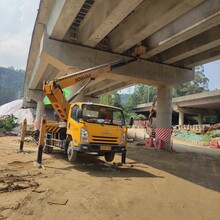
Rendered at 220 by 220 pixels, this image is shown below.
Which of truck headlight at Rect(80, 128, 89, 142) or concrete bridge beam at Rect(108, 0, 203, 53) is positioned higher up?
concrete bridge beam at Rect(108, 0, 203, 53)

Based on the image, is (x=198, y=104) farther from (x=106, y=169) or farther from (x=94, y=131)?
(x=94, y=131)

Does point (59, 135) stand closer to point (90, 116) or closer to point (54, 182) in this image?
point (90, 116)

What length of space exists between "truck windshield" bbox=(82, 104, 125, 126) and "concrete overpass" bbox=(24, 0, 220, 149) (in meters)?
4.24

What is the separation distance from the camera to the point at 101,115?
33.5ft

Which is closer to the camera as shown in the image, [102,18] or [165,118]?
[102,18]

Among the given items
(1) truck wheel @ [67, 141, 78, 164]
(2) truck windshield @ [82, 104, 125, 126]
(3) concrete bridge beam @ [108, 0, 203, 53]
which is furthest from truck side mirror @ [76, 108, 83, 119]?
(3) concrete bridge beam @ [108, 0, 203, 53]

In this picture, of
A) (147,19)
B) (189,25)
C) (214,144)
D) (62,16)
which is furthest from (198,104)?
(62,16)

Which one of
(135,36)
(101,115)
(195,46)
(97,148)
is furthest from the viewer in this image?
(195,46)

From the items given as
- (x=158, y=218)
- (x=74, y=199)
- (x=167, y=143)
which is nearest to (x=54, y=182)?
(x=74, y=199)

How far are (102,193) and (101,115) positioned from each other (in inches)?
170

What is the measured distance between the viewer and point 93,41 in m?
14.4

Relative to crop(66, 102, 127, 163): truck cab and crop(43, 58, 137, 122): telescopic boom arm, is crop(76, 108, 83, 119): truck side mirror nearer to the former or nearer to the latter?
crop(66, 102, 127, 163): truck cab

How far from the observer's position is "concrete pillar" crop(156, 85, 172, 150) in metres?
19.3

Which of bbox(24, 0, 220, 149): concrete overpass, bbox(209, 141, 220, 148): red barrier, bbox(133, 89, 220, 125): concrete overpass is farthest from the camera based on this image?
bbox(133, 89, 220, 125): concrete overpass
